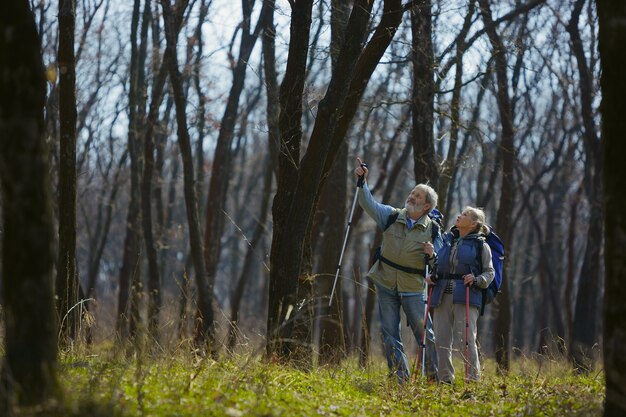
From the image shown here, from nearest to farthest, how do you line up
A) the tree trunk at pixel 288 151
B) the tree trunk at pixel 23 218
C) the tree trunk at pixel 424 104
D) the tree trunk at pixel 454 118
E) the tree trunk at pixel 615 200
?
the tree trunk at pixel 23 218 < the tree trunk at pixel 615 200 < the tree trunk at pixel 288 151 < the tree trunk at pixel 424 104 < the tree trunk at pixel 454 118

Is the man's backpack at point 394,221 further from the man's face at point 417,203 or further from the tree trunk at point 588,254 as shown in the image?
the tree trunk at point 588,254

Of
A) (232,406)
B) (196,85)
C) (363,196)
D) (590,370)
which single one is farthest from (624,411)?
(196,85)

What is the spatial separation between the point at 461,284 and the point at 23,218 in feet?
18.0

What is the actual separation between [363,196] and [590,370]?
3533mm

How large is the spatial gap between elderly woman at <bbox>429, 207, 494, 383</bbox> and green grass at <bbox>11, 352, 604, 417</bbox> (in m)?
0.63

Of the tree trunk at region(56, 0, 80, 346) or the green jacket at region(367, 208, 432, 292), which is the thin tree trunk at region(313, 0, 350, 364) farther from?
the tree trunk at region(56, 0, 80, 346)

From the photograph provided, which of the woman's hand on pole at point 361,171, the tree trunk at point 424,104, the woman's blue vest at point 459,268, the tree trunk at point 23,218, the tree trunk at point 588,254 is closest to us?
the tree trunk at point 23,218

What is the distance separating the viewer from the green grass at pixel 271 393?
17.8ft

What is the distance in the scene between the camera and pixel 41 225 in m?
4.73

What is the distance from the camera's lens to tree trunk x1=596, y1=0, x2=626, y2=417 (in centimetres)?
533

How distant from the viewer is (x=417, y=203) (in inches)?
361

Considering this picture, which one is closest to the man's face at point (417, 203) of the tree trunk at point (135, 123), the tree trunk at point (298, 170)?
the tree trunk at point (298, 170)

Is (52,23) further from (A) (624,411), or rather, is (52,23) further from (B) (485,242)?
(A) (624,411)

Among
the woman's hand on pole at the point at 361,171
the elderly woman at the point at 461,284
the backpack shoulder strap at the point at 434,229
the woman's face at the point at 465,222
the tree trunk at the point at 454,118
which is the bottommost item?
the elderly woman at the point at 461,284
